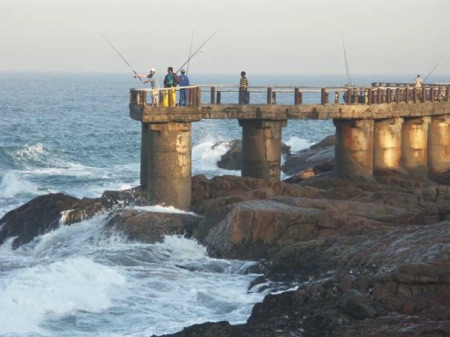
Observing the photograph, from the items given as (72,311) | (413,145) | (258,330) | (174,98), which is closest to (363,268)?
(258,330)

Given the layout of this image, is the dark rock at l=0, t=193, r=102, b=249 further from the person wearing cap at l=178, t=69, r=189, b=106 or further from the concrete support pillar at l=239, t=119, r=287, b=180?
the concrete support pillar at l=239, t=119, r=287, b=180

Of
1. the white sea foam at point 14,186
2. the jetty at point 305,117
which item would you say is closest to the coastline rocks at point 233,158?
the white sea foam at point 14,186

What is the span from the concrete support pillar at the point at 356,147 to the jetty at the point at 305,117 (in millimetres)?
28

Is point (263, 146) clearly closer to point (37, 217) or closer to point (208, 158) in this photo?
point (37, 217)

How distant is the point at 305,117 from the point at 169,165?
16.0ft

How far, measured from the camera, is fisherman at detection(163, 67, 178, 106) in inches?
1138

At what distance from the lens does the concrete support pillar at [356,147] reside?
104 feet

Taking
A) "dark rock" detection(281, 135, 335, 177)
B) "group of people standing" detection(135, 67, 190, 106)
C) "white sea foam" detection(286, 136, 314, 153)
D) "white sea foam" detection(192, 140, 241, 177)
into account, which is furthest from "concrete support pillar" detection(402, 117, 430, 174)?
"white sea foam" detection(286, 136, 314, 153)

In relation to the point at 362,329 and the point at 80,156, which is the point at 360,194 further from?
the point at 80,156

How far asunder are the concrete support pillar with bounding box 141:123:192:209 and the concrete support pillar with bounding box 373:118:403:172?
25.1ft

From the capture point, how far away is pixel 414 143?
35844 mm

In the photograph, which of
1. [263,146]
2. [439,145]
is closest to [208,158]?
[439,145]

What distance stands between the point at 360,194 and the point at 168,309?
28.6 ft

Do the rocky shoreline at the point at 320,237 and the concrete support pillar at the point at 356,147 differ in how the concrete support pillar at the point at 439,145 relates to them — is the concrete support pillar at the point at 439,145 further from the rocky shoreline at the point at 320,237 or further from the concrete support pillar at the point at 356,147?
the concrete support pillar at the point at 356,147
